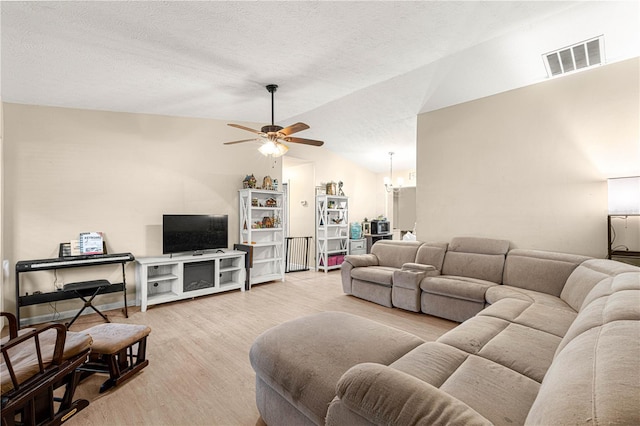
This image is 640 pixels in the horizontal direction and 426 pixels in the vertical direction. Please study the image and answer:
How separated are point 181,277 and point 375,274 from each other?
2.91 metres

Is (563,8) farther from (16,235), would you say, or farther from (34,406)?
(16,235)

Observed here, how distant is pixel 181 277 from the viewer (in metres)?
4.38

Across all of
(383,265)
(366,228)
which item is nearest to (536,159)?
(383,265)

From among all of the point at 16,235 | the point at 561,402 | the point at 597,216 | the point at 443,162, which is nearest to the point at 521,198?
the point at 597,216

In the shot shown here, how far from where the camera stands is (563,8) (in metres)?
2.53

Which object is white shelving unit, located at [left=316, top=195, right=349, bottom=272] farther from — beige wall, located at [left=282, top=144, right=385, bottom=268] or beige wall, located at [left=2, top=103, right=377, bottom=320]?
beige wall, located at [left=2, top=103, right=377, bottom=320]

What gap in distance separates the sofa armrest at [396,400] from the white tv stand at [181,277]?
3.84 meters

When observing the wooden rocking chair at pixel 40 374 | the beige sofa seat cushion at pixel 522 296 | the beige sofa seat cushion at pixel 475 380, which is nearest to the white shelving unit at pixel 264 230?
the wooden rocking chair at pixel 40 374

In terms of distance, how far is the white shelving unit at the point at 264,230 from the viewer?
214 inches

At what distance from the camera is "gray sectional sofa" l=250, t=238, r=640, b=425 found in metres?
0.85

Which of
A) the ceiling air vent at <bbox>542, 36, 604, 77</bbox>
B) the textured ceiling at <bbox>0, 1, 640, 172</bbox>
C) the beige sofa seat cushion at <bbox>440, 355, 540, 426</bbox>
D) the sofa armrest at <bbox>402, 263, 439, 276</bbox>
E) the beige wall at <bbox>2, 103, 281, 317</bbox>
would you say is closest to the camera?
the beige sofa seat cushion at <bbox>440, 355, 540, 426</bbox>

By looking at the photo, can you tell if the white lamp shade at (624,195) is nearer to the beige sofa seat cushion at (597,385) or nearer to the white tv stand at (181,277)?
the beige sofa seat cushion at (597,385)

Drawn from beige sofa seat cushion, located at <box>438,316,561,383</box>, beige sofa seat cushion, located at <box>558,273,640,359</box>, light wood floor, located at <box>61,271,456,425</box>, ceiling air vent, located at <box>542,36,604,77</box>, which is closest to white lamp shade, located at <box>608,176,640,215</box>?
ceiling air vent, located at <box>542,36,604,77</box>

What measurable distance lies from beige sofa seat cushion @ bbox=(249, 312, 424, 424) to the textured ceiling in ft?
7.89
